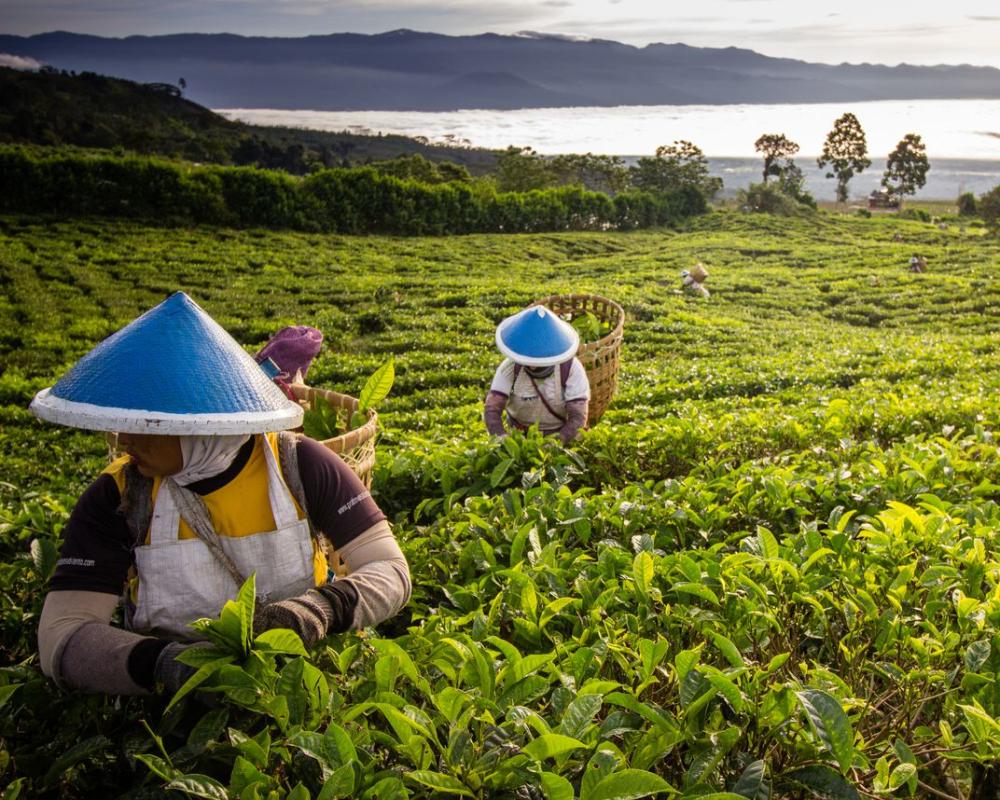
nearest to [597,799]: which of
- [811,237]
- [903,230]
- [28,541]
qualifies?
[28,541]

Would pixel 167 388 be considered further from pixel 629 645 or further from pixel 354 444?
pixel 629 645

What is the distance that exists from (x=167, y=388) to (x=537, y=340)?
3369mm

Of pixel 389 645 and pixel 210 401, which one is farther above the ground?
pixel 210 401

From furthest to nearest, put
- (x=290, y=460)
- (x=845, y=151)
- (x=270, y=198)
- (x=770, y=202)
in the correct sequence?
1. (x=845, y=151)
2. (x=770, y=202)
3. (x=270, y=198)
4. (x=290, y=460)

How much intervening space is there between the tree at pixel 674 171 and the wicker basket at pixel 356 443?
64830 millimetres

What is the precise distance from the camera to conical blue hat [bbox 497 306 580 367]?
5215mm

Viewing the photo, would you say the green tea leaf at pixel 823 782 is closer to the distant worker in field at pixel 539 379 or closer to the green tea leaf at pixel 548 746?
the green tea leaf at pixel 548 746

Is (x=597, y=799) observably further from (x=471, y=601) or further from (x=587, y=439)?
(x=587, y=439)

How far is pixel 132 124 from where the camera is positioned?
5300 cm

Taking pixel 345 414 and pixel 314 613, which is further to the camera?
pixel 345 414

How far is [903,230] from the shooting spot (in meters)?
47.5

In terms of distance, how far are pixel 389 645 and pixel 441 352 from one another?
37.5 ft

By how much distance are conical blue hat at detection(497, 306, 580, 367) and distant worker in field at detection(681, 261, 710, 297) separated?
53.2 ft

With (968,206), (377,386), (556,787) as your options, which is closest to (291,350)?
(377,386)
